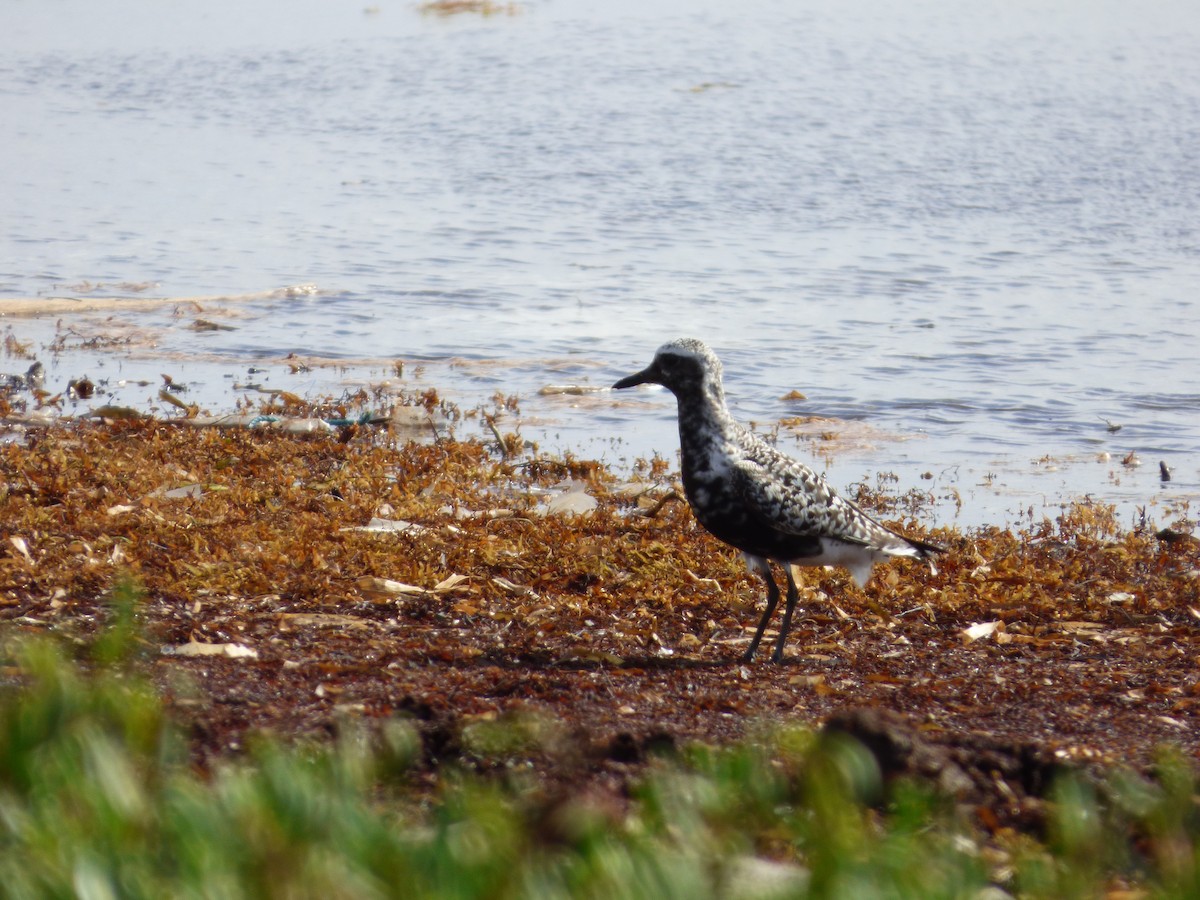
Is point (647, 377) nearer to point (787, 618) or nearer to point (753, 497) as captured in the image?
point (753, 497)

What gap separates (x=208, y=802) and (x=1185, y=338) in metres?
15.3

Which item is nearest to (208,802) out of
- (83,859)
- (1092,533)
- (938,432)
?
(83,859)

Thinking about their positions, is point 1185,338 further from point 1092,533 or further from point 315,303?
point 315,303

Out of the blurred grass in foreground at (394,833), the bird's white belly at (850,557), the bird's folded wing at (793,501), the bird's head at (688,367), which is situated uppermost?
the bird's head at (688,367)

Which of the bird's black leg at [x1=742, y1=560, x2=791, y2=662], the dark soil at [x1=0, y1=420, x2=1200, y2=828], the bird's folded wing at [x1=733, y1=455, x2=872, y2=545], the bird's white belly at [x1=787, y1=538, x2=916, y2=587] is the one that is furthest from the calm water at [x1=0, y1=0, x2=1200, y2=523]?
the bird's black leg at [x1=742, y1=560, x2=791, y2=662]

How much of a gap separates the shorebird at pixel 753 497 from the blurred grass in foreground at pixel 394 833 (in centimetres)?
454

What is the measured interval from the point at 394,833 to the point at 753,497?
487 cm

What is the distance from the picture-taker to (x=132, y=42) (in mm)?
35312

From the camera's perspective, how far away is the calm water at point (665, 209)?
44.9 feet

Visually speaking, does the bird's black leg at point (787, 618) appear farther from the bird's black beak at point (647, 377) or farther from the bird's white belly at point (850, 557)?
the bird's black beak at point (647, 377)

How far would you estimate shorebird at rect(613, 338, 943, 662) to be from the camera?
7.20 metres

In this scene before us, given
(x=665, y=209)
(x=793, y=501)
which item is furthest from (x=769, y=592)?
(x=665, y=209)

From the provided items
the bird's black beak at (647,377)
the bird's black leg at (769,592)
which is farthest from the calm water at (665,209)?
the bird's black beak at (647,377)

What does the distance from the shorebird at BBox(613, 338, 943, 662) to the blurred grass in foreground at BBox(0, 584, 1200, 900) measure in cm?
454
